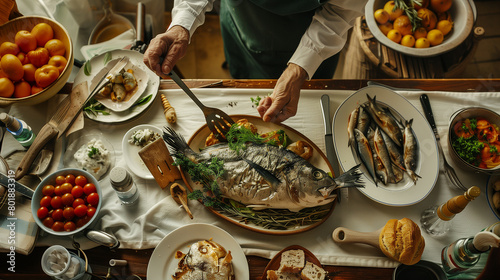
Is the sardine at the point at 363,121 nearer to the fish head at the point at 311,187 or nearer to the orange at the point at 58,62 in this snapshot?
the fish head at the point at 311,187

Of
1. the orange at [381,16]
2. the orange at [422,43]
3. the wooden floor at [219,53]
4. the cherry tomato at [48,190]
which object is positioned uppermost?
the orange at [381,16]

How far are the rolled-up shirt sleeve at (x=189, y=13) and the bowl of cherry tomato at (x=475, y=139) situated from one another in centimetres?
120

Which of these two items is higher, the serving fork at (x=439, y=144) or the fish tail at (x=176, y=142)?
the fish tail at (x=176, y=142)

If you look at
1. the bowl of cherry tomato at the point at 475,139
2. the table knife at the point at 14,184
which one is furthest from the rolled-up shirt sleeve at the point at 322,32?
the table knife at the point at 14,184

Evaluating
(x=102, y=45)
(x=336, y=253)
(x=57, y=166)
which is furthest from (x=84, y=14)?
(x=336, y=253)

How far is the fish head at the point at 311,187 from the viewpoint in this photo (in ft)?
3.84

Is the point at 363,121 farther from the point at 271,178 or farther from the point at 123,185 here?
the point at 123,185

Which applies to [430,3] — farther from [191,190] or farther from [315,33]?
[191,190]

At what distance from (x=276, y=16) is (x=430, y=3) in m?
1.19

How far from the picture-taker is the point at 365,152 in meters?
1.36

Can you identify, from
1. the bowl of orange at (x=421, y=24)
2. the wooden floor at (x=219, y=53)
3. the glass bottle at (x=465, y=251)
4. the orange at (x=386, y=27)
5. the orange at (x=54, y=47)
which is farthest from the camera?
the wooden floor at (x=219, y=53)

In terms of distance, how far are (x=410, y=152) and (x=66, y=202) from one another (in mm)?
1395

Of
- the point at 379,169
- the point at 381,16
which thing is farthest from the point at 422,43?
the point at 379,169

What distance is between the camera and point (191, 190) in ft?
4.24
